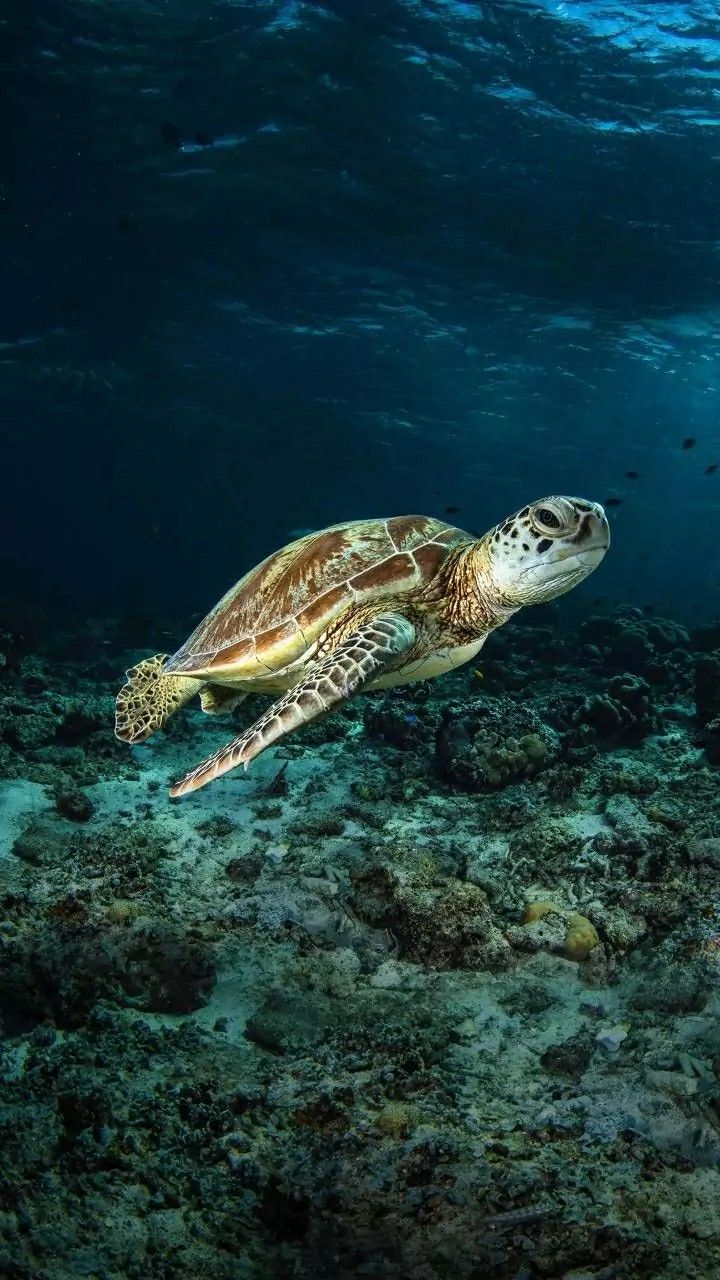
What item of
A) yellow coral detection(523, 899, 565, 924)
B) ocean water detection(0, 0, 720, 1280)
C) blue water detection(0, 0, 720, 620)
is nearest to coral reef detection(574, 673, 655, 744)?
ocean water detection(0, 0, 720, 1280)

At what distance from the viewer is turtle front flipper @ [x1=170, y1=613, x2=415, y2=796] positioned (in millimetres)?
3482

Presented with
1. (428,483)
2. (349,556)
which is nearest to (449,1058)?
(349,556)

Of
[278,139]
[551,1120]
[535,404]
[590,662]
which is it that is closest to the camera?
[551,1120]

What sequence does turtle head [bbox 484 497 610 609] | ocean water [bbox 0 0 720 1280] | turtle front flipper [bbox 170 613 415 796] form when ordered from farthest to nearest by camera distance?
turtle head [bbox 484 497 610 609] → turtle front flipper [bbox 170 613 415 796] → ocean water [bbox 0 0 720 1280]

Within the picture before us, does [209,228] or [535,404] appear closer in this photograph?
[209,228]

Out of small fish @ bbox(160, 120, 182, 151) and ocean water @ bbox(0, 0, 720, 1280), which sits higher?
small fish @ bbox(160, 120, 182, 151)

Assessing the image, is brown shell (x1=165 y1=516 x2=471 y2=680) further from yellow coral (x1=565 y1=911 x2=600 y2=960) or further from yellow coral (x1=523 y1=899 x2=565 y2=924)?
yellow coral (x1=565 y1=911 x2=600 y2=960)

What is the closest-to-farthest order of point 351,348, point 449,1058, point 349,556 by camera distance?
point 449,1058 → point 349,556 → point 351,348

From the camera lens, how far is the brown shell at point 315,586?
4.29m

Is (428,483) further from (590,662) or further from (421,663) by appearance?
(421,663)

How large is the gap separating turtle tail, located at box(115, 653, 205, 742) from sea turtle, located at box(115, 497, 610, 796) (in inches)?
0.7

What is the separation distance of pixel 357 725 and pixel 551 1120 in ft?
18.3

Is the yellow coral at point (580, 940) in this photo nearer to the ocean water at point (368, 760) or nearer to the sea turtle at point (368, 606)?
the ocean water at point (368, 760)

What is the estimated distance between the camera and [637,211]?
45.6 feet
